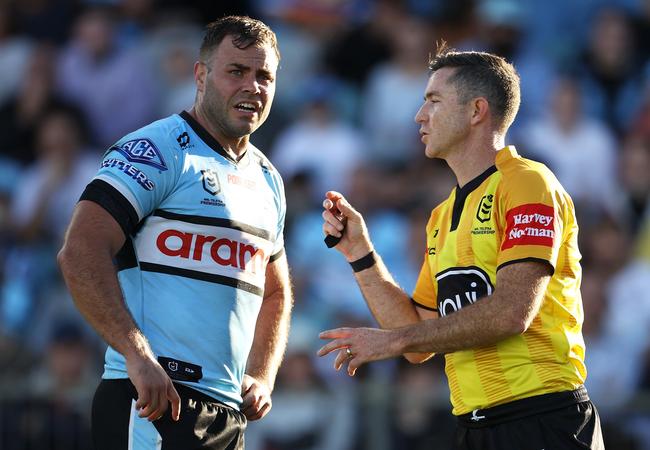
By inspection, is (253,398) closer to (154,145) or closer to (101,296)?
(101,296)

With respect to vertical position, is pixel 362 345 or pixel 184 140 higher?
pixel 184 140

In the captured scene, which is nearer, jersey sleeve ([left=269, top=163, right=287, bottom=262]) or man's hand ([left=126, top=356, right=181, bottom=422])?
man's hand ([left=126, top=356, right=181, bottom=422])

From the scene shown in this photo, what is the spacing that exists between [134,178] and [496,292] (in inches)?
68.0

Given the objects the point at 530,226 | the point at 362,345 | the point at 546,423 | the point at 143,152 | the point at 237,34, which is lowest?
the point at 546,423

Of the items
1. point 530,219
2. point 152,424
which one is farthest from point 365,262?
point 152,424

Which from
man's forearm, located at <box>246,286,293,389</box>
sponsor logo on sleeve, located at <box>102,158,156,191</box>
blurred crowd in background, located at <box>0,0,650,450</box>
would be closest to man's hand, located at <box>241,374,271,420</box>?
man's forearm, located at <box>246,286,293,389</box>

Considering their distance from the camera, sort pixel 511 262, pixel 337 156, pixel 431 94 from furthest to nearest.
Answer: pixel 337 156 < pixel 431 94 < pixel 511 262

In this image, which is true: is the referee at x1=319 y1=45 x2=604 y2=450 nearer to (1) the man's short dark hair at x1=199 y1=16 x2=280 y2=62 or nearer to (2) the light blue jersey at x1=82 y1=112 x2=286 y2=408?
(2) the light blue jersey at x1=82 y1=112 x2=286 y2=408

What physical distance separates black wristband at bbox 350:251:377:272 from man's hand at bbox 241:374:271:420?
0.81m

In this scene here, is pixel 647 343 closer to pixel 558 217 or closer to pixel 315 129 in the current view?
pixel 315 129

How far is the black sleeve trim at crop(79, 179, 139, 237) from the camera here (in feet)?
18.0

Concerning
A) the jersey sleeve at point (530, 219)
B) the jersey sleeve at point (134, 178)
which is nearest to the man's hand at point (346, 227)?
the jersey sleeve at point (530, 219)

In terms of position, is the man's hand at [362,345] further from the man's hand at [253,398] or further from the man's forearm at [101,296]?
the man's forearm at [101,296]

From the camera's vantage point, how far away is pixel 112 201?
18.0 feet
